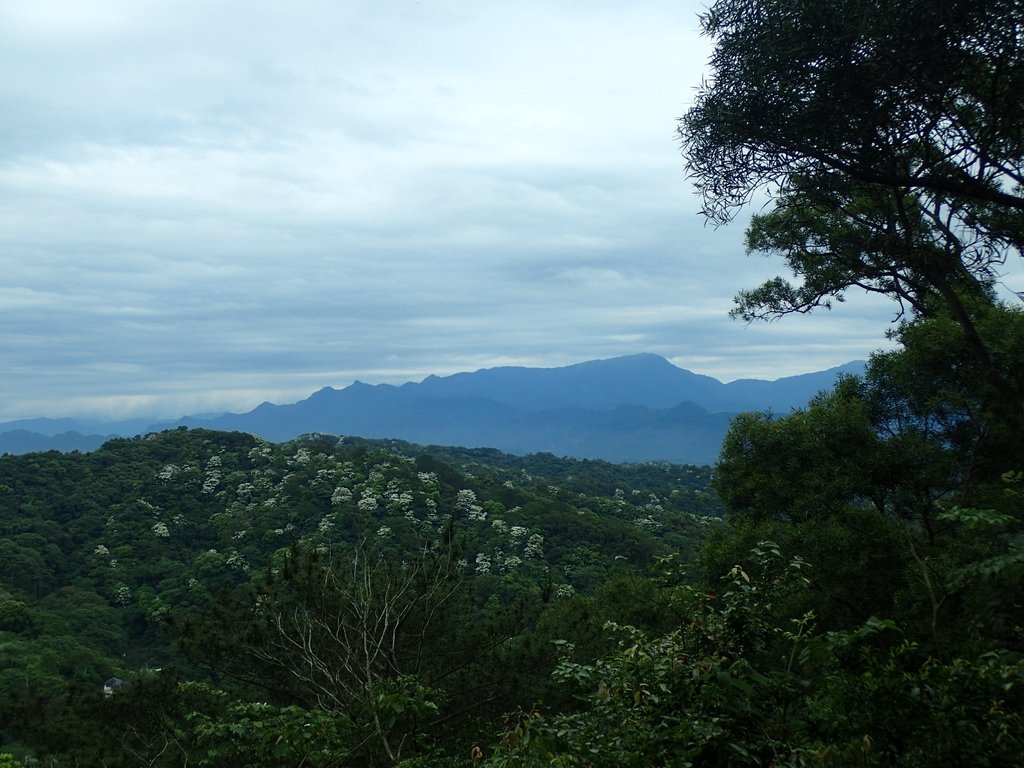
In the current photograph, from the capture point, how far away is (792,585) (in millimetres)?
4820

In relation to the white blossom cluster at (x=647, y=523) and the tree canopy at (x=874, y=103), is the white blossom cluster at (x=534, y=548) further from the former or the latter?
the tree canopy at (x=874, y=103)

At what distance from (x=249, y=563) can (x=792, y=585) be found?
41090 mm

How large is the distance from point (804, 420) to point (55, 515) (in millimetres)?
55965

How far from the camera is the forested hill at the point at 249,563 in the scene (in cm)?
1026

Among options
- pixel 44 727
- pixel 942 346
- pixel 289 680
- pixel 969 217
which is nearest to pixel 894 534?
pixel 942 346

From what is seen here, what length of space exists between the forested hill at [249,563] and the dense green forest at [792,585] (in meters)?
0.13

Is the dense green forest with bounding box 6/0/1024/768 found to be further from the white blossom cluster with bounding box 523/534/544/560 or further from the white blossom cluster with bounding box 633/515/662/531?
the white blossom cluster with bounding box 633/515/662/531

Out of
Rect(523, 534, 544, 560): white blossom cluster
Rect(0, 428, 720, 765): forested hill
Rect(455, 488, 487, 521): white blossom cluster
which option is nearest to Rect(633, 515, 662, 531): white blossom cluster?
Rect(0, 428, 720, 765): forested hill

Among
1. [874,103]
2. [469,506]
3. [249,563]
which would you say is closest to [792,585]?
[874,103]

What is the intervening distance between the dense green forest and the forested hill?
0.44 feet

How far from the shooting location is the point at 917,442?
941cm

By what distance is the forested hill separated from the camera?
10.3 m

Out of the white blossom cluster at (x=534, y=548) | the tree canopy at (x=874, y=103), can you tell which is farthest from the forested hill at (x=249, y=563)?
the tree canopy at (x=874, y=103)

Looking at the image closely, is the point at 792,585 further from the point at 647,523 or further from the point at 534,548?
the point at 647,523
